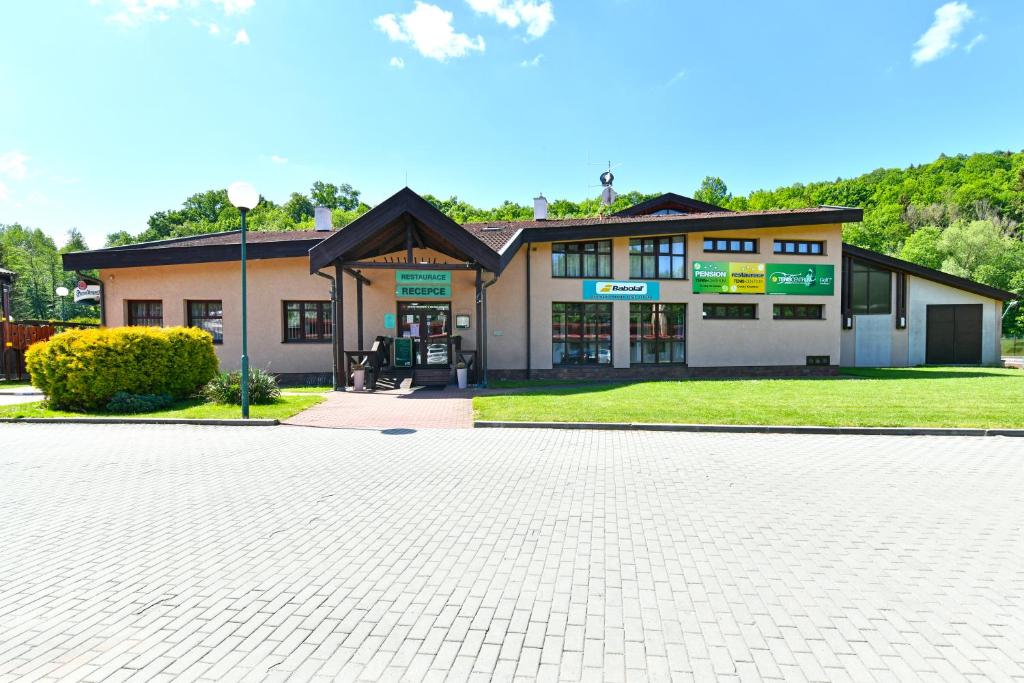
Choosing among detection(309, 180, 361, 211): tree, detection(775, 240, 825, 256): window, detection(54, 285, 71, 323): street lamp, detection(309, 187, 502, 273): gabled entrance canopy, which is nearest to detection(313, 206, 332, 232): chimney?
detection(309, 187, 502, 273): gabled entrance canopy

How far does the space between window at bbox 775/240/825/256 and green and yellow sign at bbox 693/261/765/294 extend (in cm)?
124

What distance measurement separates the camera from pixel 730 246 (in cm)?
1970

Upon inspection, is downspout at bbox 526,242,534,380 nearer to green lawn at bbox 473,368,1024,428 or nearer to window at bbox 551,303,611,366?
window at bbox 551,303,611,366

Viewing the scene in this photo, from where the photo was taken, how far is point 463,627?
9.65 ft

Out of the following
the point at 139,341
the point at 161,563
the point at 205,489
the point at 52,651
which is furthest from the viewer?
the point at 139,341

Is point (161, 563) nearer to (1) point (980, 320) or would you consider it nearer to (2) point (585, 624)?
(2) point (585, 624)

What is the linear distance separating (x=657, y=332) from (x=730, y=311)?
3.23 m

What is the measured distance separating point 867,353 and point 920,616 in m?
25.8

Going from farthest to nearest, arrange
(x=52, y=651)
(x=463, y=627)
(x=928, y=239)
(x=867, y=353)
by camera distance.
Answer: (x=928, y=239) → (x=867, y=353) → (x=463, y=627) → (x=52, y=651)

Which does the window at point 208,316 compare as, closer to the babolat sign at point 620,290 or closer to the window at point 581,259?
the window at point 581,259

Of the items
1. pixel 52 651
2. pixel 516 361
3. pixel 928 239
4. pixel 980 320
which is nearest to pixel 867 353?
pixel 980 320

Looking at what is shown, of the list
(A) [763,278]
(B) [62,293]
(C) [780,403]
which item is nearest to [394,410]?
(C) [780,403]

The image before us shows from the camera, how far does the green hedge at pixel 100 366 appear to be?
11.1 m

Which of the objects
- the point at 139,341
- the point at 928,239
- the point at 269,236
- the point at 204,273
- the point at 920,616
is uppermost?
the point at 928,239
